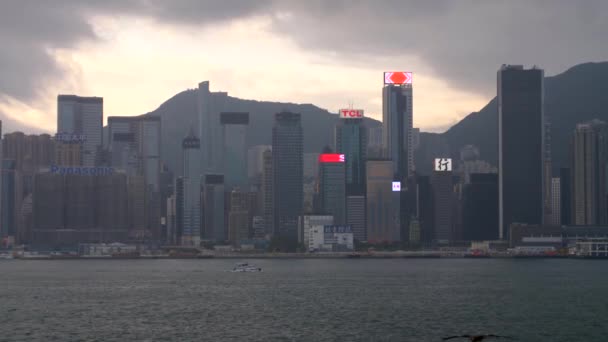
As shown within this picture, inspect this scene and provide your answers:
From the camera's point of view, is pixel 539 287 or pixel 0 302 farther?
pixel 539 287

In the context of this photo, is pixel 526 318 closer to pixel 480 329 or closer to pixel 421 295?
pixel 480 329

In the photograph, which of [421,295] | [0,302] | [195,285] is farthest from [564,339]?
[195,285]

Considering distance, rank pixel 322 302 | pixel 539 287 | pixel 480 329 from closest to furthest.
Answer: pixel 480 329 < pixel 322 302 < pixel 539 287

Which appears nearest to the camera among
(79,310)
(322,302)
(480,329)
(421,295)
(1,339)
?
(1,339)

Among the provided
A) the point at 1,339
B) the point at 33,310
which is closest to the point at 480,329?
the point at 1,339

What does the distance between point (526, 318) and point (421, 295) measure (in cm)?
3643

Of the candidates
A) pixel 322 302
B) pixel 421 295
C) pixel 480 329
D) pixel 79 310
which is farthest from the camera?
pixel 421 295

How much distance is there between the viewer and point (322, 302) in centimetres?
13788

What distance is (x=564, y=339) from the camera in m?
97.2

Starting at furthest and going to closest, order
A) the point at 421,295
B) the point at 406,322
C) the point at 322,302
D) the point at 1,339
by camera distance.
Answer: the point at 421,295
the point at 322,302
the point at 406,322
the point at 1,339

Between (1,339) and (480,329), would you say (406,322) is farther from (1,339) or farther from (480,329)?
(1,339)

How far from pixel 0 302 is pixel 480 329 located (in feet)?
226

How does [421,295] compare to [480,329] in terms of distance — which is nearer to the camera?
[480,329]

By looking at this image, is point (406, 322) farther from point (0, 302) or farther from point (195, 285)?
point (195, 285)
